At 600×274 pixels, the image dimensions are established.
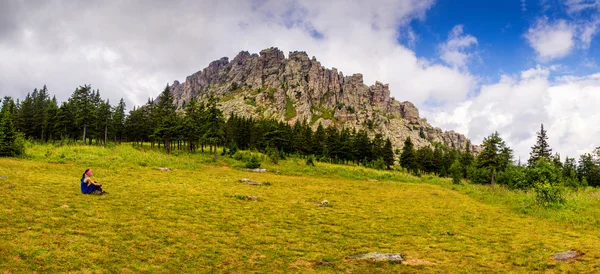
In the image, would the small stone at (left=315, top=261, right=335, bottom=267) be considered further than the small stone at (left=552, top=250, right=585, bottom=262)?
No

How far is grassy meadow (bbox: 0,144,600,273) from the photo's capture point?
9.94m

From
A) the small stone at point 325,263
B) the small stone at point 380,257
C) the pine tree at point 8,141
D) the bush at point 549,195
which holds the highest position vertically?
the pine tree at point 8,141

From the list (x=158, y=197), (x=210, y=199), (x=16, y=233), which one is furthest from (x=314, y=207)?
(x=16, y=233)

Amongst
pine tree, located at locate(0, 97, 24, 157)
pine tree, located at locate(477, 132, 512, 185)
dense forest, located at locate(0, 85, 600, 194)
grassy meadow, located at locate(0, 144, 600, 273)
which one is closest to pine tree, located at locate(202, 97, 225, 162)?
dense forest, located at locate(0, 85, 600, 194)

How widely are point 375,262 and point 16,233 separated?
12.7 meters

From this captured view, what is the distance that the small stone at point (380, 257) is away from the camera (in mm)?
10992

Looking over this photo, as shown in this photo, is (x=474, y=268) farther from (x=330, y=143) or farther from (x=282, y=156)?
(x=330, y=143)

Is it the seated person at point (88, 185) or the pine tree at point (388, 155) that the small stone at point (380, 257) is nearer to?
the seated person at point (88, 185)

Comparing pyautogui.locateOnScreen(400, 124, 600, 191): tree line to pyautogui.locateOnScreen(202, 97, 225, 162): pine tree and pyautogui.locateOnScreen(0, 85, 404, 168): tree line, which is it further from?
pyautogui.locateOnScreen(202, 97, 225, 162): pine tree

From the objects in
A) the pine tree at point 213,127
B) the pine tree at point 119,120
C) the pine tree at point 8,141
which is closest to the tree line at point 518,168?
the pine tree at point 213,127

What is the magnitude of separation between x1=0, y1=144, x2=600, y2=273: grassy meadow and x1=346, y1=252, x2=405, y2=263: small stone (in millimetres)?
372

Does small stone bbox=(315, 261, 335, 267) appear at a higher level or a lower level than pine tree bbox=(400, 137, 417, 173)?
lower

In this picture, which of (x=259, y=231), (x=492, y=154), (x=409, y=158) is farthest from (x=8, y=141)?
(x=409, y=158)

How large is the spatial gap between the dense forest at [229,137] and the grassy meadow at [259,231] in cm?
3457
